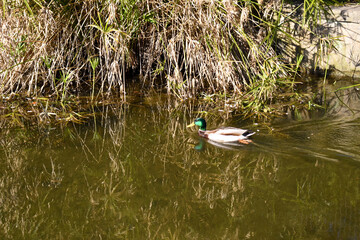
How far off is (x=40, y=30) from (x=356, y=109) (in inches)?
169

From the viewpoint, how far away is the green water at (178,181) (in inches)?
145

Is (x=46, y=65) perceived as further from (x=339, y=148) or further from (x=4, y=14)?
(x=339, y=148)

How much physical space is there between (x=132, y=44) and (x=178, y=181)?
3386 millimetres

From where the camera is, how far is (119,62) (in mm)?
7246

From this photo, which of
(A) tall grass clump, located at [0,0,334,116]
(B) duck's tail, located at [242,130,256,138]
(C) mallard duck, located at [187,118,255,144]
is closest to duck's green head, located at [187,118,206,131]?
(C) mallard duck, located at [187,118,255,144]

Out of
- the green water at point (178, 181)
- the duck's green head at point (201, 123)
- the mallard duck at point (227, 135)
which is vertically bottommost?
the green water at point (178, 181)

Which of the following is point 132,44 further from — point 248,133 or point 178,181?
point 178,181

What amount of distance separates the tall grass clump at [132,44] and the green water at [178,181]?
962 millimetres

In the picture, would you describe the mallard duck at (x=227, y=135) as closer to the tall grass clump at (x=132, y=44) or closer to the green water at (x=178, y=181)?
the green water at (x=178, y=181)

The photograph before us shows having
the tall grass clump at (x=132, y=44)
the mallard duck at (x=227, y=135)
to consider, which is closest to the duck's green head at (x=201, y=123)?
the mallard duck at (x=227, y=135)

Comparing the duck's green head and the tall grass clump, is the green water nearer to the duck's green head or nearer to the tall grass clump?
the duck's green head

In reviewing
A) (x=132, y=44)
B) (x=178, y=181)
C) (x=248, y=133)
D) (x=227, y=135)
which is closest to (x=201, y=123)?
(x=227, y=135)

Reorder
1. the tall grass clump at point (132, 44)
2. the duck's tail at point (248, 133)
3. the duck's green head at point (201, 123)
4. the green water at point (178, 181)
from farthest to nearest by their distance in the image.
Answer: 1. the tall grass clump at point (132, 44)
2. the duck's green head at point (201, 123)
3. the duck's tail at point (248, 133)
4. the green water at point (178, 181)

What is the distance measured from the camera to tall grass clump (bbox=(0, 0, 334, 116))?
6.68 meters
